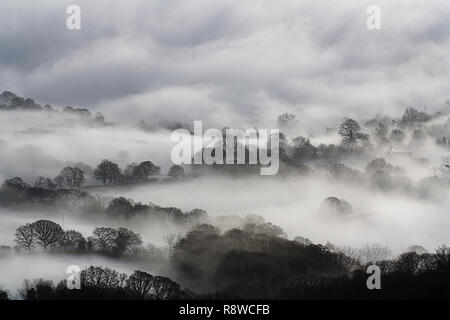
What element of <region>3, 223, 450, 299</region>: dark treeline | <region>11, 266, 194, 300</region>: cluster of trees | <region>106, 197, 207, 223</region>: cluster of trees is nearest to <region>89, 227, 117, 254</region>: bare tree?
<region>3, 223, 450, 299</region>: dark treeline

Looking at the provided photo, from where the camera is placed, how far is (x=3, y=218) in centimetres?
16488

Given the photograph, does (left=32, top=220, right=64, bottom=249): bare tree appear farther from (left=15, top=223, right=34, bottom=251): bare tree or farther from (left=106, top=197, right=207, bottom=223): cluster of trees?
(left=106, top=197, right=207, bottom=223): cluster of trees

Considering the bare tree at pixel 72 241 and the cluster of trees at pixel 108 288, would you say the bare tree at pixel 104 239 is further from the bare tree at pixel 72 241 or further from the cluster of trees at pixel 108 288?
the cluster of trees at pixel 108 288

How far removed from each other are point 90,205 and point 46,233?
1786 inches

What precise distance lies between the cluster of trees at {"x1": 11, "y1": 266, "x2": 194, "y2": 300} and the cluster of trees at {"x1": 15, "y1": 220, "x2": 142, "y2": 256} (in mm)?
24959

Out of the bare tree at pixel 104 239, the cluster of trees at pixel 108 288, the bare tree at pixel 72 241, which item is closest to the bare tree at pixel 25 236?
the bare tree at pixel 72 241

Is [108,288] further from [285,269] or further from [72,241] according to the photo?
[72,241]

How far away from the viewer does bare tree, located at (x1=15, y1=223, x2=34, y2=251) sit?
132 m

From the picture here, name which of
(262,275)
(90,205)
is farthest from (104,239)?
(90,205)

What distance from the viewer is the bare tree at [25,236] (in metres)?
132

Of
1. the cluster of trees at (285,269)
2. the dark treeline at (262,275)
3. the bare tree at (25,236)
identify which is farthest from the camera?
the bare tree at (25,236)

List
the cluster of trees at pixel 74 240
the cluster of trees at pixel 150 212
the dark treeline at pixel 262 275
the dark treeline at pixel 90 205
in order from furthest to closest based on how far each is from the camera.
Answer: the dark treeline at pixel 90 205 < the cluster of trees at pixel 150 212 < the cluster of trees at pixel 74 240 < the dark treeline at pixel 262 275
